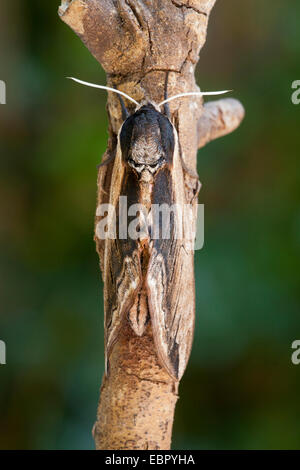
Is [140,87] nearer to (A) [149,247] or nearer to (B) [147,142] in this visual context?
(B) [147,142]

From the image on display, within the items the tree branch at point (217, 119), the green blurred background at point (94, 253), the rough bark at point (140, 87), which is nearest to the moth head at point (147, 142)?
the rough bark at point (140, 87)

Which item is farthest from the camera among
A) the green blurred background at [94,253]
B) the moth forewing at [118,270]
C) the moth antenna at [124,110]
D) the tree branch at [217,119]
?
the green blurred background at [94,253]

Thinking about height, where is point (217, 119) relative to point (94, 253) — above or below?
above

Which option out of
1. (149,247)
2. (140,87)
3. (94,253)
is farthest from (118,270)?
(94,253)

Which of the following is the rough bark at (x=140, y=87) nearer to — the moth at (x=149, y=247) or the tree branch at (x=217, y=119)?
the moth at (x=149, y=247)

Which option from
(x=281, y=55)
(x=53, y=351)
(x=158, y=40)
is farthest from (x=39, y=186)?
(x=158, y=40)

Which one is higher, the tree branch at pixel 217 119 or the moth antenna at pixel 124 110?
the tree branch at pixel 217 119

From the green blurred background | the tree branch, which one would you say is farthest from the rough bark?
the green blurred background
